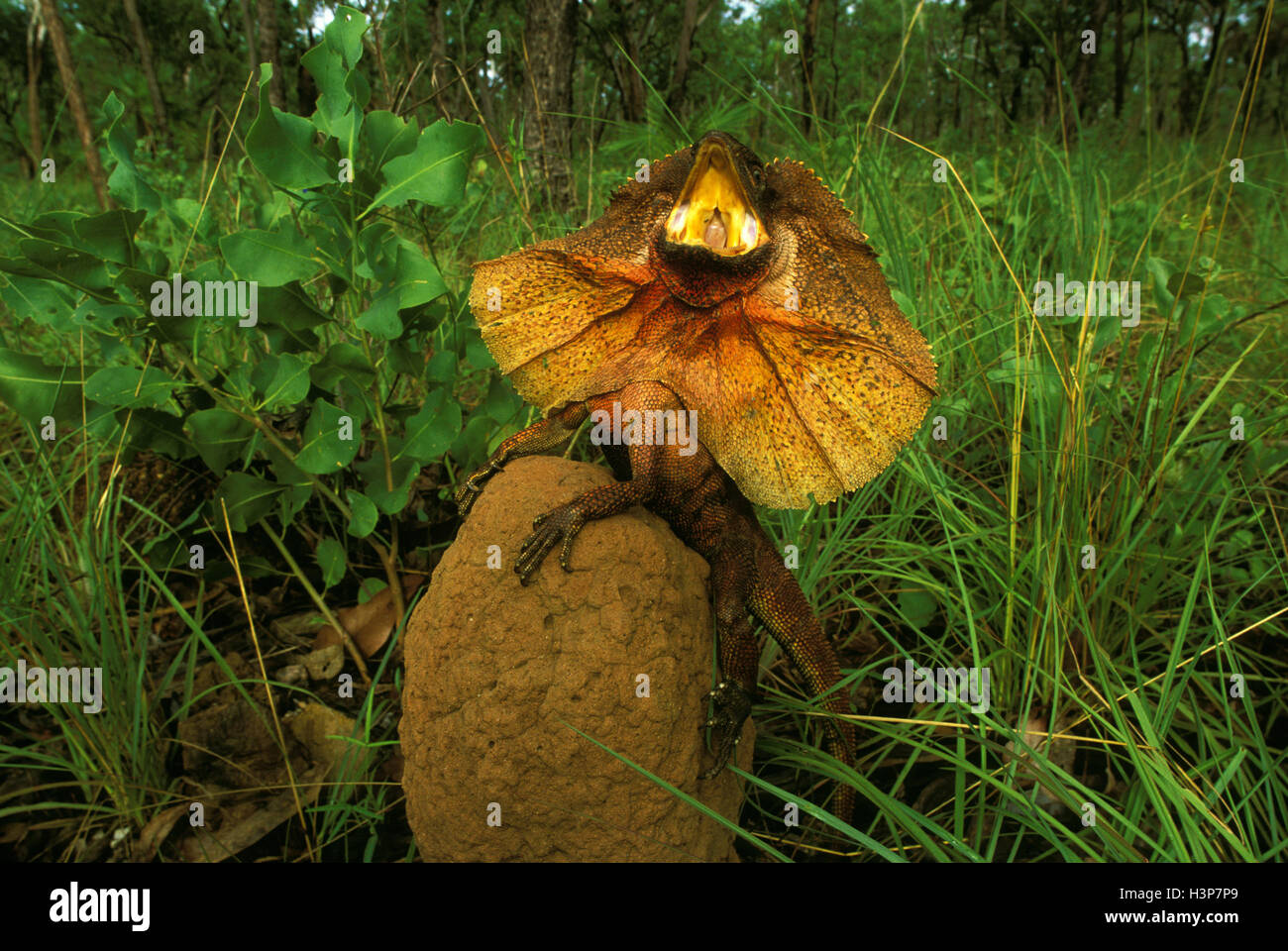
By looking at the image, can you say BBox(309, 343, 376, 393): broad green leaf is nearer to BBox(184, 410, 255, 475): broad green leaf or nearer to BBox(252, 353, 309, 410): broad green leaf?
BBox(252, 353, 309, 410): broad green leaf

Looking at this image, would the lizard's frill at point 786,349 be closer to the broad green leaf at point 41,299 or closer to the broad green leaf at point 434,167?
the broad green leaf at point 434,167

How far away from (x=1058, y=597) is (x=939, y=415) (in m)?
0.70

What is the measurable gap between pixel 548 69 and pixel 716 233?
2.21 metres

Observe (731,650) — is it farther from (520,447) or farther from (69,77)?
(69,77)

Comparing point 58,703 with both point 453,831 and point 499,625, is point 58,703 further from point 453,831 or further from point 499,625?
point 499,625

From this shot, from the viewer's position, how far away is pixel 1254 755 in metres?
1.99

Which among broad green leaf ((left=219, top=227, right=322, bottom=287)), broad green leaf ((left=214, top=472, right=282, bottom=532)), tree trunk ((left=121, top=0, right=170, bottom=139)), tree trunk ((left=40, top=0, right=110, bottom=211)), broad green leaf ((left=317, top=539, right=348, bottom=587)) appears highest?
tree trunk ((left=121, top=0, right=170, bottom=139))

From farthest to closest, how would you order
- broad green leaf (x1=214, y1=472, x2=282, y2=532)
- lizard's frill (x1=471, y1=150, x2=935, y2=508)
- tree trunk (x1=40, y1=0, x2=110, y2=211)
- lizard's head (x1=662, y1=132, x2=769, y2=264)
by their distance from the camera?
tree trunk (x1=40, y1=0, x2=110, y2=211) → broad green leaf (x1=214, y1=472, x2=282, y2=532) → lizard's frill (x1=471, y1=150, x2=935, y2=508) → lizard's head (x1=662, y1=132, x2=769, y2=264)

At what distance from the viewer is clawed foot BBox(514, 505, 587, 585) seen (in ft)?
4.91

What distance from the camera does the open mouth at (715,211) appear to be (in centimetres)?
145

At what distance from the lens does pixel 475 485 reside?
1.81 m

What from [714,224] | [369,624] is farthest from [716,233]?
[369,624]

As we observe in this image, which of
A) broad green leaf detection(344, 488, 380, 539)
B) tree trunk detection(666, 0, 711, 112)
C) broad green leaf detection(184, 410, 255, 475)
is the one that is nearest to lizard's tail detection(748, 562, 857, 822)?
broad green leaf detection(344, 488, 380, 539)

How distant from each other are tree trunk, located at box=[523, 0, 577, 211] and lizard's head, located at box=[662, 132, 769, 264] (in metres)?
1.81
